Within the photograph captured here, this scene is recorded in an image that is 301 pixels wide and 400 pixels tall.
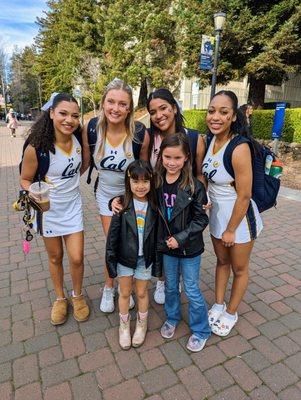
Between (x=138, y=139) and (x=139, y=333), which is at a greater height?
(x=138, y=139)

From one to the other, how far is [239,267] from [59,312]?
5.36ft

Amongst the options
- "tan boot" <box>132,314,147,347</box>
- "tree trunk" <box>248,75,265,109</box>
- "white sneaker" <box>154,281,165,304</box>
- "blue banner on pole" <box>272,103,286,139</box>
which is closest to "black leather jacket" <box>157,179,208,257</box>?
"tan boot" <box>132,314,147,347</box>

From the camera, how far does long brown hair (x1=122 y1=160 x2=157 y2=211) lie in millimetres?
2299

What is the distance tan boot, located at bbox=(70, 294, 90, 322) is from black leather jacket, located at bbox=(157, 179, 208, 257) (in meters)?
1.10

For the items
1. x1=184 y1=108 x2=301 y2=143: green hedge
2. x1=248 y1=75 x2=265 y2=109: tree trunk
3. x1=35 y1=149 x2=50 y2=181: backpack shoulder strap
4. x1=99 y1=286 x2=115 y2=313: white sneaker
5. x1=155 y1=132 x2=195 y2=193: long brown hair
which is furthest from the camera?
x1=248 y1=75 x2=265 y2=109: tree trunk

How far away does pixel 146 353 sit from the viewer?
97.2 inches

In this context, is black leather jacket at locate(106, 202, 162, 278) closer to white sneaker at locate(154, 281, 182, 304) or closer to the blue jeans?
the blue jeans

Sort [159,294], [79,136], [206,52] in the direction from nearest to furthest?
[79,136]
[159,294]
[206,52]

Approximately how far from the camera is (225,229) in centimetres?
246

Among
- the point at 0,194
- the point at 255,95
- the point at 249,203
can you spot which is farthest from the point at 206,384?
the point at 255,95

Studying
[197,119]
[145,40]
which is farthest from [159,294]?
[145,40]

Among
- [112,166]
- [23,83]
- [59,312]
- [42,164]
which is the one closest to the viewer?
[42,164]

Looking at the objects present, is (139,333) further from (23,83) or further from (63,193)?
(23,83)

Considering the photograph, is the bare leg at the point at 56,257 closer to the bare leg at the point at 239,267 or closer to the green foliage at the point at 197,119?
the bare leg at the point at 239,267
